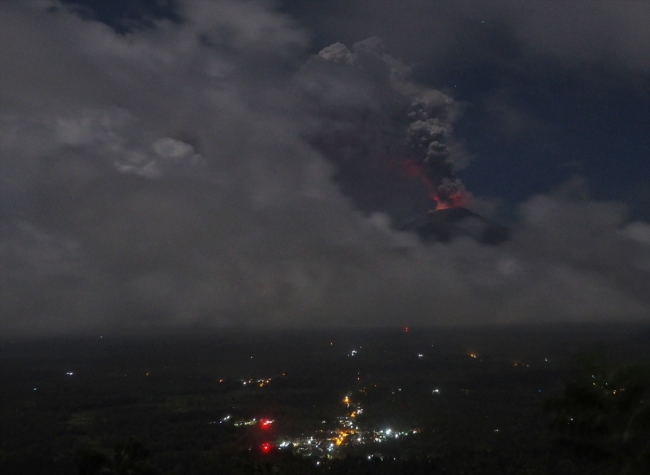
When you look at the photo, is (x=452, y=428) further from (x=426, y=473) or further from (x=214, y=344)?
(x=214, y=344)

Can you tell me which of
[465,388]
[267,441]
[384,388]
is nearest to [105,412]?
[267,441]

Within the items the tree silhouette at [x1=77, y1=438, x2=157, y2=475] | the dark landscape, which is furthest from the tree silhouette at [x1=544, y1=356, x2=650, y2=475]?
the tree silhouette at [x1=77, y1=438, x2=157, y2=475]

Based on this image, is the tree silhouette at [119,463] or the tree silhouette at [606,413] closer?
the tree silhouette at [606,413]

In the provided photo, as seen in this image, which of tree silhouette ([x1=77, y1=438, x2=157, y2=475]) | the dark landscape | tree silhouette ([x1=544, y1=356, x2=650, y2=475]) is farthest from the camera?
the dark landscape

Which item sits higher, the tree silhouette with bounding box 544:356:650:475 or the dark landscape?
the tree silhouette with bounding box 544:356:650:475

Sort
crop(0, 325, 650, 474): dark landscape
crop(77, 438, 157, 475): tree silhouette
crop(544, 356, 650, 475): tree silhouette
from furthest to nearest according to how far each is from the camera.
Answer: crop(0, 325, 650, 474): dark landscape
crop(77, 438, 157, 475): tree silhouette
crop(544, 356, 650, 475): tree silhouette

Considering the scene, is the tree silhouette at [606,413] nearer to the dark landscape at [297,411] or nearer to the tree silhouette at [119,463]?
the dark landscape at [297,411]

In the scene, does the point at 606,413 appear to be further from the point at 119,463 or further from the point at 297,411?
the point at 297,411

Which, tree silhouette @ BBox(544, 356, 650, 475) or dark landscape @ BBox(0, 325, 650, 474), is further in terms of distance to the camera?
dark landscape @ BBox(0, 325, 650, 474)

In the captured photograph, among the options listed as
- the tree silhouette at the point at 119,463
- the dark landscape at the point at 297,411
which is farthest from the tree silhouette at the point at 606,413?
the tree silhouette at the point at 119,463

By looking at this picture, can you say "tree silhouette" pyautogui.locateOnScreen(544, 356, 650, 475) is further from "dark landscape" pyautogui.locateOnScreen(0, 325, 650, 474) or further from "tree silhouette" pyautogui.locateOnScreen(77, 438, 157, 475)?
"tree silhouette" pyautogui.locateOnScreen(77, 438, 157, 475)

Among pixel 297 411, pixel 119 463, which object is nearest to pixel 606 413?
pixel 119 463
